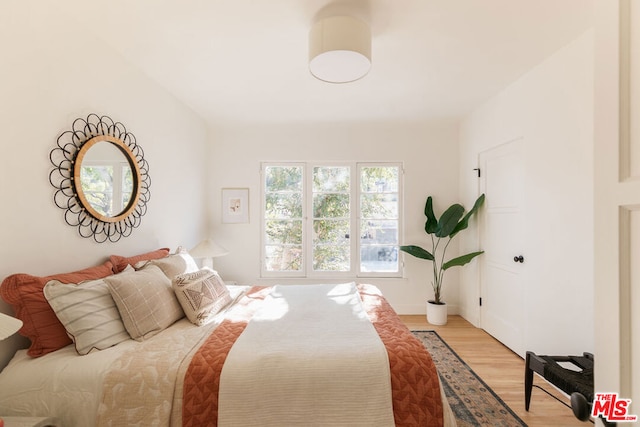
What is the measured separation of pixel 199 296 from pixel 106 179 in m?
1.12

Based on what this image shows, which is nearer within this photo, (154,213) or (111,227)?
(111,227)

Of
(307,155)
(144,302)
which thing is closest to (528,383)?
(144,302)

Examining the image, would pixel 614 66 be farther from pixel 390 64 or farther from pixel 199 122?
pixel 199 122

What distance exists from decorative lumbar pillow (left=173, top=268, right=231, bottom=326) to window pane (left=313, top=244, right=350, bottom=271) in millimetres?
1995

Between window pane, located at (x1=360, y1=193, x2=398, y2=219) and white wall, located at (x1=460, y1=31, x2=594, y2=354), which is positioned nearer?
white wall, located at (x1=460, y1=31, x2=594, y2=354)

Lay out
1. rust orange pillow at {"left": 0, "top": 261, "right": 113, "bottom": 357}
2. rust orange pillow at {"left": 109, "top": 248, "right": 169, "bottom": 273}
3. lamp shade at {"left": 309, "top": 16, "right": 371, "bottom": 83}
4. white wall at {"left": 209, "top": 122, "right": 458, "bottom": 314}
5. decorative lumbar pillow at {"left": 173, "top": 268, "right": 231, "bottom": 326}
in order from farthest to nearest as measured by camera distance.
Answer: white wall at {"left": 209, "top": 122, "right": 458, "bottom": 314}
rust orange pillow at {"left": 109, "top": 248, "right": 169, "bottom": 273}
decorative lumbar pillow at {"left": 173, "top": 268, "right": 231, "bottom": 326}
lamp shade at {"left": 309, "top": 16, "right": 371, "bottom": 83}
rust orange pillow at {"left": 0, "top": 261, "right": 113, "bottom": 357}

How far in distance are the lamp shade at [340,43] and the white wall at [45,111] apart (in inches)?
61.1

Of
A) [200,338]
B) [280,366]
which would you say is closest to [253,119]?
[200,338]

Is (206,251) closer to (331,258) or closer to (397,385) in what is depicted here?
(331,258)

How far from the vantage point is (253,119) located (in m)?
3.81

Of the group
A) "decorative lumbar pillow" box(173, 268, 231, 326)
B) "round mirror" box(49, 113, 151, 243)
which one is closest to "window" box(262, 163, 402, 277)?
"round mirror" box(49, 113, 151, 243)

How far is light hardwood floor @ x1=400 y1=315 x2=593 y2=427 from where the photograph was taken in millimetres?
1947

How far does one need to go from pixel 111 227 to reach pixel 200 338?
3.99 ft

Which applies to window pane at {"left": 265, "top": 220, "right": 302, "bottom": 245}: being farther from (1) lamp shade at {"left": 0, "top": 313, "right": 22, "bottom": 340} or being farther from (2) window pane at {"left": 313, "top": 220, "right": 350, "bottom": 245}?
(1) lamp shade at {"left": 0, "top": 313, "right": 22, "bottom": 340}
